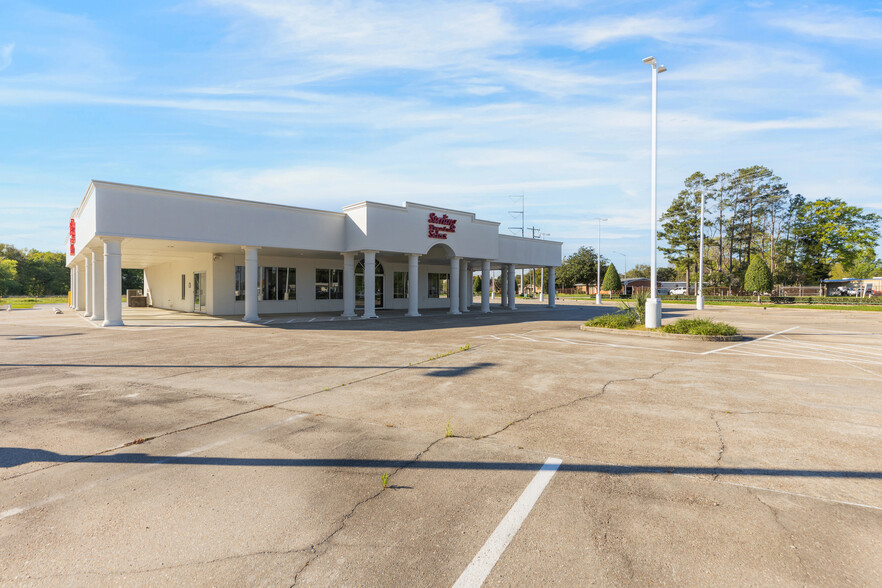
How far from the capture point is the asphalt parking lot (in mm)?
2959

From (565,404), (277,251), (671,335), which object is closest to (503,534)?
(565,404)

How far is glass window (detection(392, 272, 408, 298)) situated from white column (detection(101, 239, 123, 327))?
57.9 feet

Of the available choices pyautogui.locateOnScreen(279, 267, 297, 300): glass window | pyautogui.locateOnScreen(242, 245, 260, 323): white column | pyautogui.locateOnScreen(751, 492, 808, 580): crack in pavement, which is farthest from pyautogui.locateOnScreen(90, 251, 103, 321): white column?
pyautogui.locateOnScreen(751, 492, 808, 580): crack in pavement

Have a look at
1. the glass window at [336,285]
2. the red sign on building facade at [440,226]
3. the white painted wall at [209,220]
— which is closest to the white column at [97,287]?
the white painted wall at [209,220]

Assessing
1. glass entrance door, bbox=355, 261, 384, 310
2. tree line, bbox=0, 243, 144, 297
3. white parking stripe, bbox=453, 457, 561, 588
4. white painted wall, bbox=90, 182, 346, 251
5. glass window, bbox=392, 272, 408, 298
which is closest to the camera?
white parking stripe, bbox=453, 457, 561, 588

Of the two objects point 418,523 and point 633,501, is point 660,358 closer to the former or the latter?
point 633,501

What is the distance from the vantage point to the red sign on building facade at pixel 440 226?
26720 mm

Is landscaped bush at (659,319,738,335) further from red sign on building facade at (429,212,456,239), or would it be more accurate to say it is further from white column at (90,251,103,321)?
white column at (90,251,103,321)

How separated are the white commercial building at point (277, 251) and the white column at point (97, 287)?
0.07 meters

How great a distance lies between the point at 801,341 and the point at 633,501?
15.7m

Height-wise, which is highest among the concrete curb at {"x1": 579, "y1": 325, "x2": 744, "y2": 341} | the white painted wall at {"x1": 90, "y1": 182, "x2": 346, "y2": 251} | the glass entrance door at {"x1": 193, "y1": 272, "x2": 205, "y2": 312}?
the white painted wall at {"x1": 90, "y1": 182, "x2": 346, "y2": 251}

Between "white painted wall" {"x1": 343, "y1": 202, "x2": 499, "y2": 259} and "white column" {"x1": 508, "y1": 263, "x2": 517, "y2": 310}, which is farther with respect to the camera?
Result: "white column" {"x1": 508, "y1": 263, "x2": 517, "y2": 310}

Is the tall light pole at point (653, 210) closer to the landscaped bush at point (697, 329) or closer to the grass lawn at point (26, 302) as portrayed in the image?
the landscaped bush at point (697, 329)

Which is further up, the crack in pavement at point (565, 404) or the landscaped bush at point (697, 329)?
the landscaped bush at point (697, 329)
